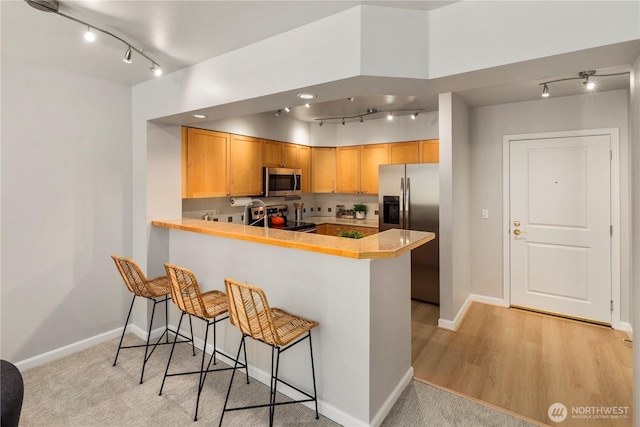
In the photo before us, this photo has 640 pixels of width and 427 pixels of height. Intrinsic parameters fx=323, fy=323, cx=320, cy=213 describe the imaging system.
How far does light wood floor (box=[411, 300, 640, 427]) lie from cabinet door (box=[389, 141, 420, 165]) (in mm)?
2227

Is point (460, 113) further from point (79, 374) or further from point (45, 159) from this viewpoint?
point (79, 374)

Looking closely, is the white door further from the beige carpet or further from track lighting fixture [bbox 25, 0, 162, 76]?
track lighting fixture [bbox 25, 0, 162, 76]

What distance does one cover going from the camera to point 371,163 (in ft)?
16.8

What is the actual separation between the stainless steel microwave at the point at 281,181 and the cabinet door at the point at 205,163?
0.65m

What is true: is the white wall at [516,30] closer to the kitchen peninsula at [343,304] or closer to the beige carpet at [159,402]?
the kitchen peninsula at [343,304]

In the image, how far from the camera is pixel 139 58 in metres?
2.51

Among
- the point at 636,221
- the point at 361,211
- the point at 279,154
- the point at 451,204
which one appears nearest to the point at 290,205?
the point at 279,154

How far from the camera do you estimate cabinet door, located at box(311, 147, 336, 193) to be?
5.50 metres

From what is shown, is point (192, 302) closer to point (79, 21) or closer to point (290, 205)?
point (79, 21)

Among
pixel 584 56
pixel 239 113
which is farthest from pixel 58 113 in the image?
pixel 584 56

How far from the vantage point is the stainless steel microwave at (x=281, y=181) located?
4.47 meters

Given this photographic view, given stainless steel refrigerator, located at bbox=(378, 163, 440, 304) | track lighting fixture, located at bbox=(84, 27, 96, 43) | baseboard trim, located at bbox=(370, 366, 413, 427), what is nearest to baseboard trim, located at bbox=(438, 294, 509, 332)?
stainless steel refrigerator, located at bbox=(378, 163, 440, 304)

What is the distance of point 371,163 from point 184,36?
344 cm

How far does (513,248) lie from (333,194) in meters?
2.99
